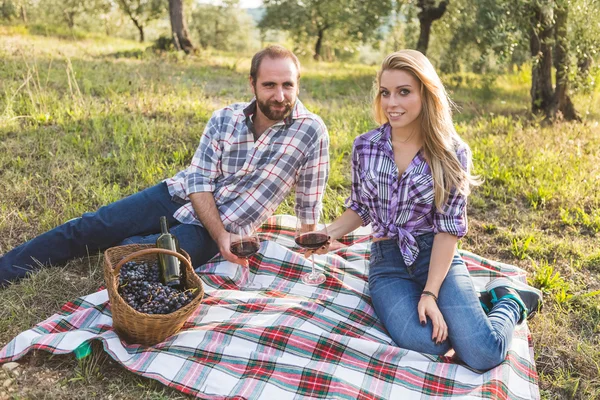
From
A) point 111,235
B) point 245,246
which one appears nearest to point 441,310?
point 245,246

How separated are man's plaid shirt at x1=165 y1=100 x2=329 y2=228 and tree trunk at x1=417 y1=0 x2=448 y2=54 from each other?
10423 mm

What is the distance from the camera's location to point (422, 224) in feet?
12.2

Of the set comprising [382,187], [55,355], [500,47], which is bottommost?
[55,355]

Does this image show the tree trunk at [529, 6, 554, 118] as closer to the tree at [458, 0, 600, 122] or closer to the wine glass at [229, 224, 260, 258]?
the tree at [458, 0, 600, 122]

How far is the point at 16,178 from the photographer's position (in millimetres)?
5746

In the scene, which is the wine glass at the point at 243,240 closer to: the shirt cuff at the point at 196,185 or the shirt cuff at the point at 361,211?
the shirt cuff at the point at 361,211

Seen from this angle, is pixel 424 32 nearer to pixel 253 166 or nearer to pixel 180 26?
pixel 180 26

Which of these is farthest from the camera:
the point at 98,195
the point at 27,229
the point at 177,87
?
the point at 177,87

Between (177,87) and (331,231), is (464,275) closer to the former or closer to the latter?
(331,231)

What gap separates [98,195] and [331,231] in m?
2.68

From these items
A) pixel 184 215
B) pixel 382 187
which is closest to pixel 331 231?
pixel 382 187

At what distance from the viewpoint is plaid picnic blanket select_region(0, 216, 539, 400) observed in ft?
10.4

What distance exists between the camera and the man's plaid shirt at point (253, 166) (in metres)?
Answer: 4.32

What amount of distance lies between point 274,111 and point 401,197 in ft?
3.95
